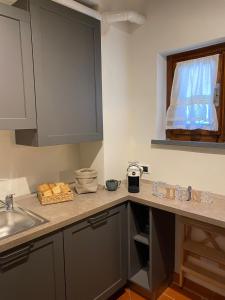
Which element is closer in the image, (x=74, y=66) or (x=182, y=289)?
(x=74, y=66)

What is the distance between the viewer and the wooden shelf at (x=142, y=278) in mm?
Answer: 1812

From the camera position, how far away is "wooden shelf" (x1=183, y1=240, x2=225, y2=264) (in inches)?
66.5

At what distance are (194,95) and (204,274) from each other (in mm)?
1424

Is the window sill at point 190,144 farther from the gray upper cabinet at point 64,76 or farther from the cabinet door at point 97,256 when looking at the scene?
the cabinet door at point 97,256

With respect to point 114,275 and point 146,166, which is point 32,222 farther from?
point 146,166

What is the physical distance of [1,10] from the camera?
1313 millimetres

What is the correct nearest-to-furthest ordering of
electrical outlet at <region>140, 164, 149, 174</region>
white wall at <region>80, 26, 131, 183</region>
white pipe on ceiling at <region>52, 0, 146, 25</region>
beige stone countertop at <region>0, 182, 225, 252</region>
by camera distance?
beige stone countertop at <region>0, 182, 225, 252</region>
white pipe on ceiling at <region>52, 0, 146, 25</region>
white wall at <region>80, 26, 131, 183</region>
electrical outlet at <region>140, 164, 149, 174</region>

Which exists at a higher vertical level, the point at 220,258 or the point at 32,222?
the point at 32,222

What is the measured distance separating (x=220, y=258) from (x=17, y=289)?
1373mm

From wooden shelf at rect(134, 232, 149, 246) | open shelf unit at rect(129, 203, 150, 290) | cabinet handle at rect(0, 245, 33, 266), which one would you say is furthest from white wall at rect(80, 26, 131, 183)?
cabinet handle at rect(0, 245, 33, 266)

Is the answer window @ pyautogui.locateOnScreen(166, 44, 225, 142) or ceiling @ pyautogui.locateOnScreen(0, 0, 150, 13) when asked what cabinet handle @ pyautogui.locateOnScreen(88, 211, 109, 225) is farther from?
ceiling @ pyautogui.locateOnScreen(0, 0, 150, 13)

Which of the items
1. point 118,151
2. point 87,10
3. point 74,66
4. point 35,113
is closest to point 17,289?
point 35,113

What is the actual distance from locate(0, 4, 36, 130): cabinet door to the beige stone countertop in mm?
589

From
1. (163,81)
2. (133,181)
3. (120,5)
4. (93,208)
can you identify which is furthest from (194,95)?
(93,208)
